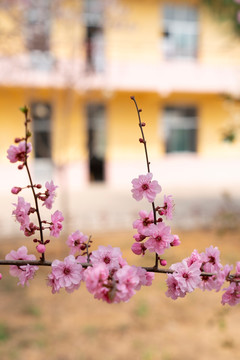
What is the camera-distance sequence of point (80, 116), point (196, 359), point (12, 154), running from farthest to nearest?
point (80, 116), point (196, 359), point (12, 154)

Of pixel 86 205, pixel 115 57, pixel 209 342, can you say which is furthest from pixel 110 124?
pixel 209 342

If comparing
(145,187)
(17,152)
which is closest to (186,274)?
(145,187)

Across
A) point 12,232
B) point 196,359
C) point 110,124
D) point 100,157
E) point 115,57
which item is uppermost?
point 115,57

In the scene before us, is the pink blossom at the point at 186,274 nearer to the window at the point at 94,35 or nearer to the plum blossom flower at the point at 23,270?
the plum blossom flower at the point at 23,270

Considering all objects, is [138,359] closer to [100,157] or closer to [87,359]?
[87,359]

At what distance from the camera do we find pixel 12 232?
633 centimetres

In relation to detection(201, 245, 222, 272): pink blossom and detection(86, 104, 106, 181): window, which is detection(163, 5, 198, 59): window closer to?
detection(86, 104, 106, 181): window

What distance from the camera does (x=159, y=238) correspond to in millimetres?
866

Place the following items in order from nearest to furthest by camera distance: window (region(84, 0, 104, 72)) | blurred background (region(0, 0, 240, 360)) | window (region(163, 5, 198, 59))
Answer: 1. blurred background (region(0, 0, 240, 360))
2. window (region(84, 0, 104, 72))
3. window (region(163, 5, 198, 59))

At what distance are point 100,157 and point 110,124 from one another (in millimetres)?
985

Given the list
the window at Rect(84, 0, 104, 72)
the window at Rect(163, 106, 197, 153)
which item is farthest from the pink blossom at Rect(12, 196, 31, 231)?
the window at Rect(163, 106, 197, 153)

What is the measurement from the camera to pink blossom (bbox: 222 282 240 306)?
89 centimetres

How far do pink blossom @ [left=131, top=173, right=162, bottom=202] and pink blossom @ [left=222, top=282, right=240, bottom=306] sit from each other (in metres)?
0.25

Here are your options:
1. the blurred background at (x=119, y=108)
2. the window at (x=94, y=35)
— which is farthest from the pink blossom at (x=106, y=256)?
the window at (x=94, y=35)
